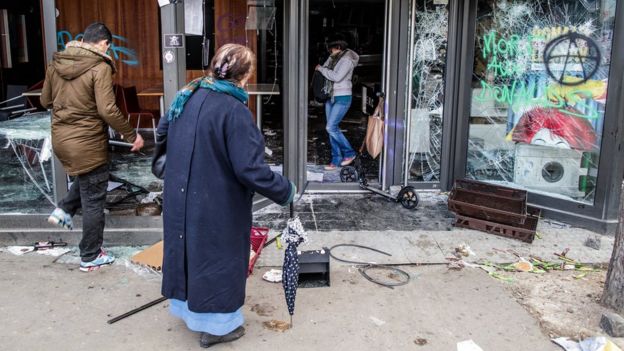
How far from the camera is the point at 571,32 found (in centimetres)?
548

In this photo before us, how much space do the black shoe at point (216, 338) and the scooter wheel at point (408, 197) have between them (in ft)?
9.52

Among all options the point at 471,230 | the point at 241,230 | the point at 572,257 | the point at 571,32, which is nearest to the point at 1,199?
the point at 241,230

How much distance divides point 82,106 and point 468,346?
3013 millimetres

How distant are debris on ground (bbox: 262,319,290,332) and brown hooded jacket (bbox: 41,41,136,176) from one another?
171cm

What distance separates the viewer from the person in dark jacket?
3.13 m

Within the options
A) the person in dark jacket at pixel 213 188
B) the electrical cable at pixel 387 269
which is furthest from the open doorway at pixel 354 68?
the person in dark jacket at pixel 213 188

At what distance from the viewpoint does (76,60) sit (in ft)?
13.8

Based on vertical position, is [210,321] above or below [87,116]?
below

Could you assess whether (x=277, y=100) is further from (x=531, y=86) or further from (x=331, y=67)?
(x=531, y=86)

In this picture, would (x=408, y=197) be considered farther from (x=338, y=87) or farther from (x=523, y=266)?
(x=338, y=87)

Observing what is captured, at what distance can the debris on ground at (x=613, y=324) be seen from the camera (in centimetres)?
363

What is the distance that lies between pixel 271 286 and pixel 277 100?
10.9ft

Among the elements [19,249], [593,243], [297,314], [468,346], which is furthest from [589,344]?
[19,249]

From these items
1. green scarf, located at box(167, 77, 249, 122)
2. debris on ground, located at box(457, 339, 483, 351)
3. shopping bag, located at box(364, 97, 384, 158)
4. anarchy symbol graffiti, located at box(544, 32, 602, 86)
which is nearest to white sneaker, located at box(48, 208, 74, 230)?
green scarf, located at box(167, 77, 249, 122)
